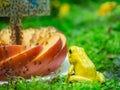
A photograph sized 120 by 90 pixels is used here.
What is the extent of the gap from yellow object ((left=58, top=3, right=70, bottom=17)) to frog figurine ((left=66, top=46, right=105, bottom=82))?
7901 millimetres

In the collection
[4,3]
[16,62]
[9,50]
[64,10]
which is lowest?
[64,10]

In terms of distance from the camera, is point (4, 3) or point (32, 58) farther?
point (4, 3)

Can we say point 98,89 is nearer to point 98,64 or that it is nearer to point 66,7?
point 98,64

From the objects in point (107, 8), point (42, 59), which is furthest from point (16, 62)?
point (107, 8)

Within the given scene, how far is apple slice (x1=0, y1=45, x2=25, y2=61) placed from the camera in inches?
304

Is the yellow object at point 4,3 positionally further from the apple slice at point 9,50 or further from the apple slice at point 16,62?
the apple slice at point 16,62

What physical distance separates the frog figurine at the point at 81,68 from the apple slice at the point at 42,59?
36 centimetres

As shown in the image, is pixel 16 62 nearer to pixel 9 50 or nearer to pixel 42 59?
pixel 9 50

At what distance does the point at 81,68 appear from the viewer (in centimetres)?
750

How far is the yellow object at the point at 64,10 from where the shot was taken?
15656mm

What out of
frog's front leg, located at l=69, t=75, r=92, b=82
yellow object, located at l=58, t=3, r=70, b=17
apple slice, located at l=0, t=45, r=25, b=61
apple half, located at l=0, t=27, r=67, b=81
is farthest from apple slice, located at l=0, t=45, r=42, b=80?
yellow object, located at l=58, t=3, r=70, b=17

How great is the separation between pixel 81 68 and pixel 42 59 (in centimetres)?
56

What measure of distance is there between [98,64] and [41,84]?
2.48 metres

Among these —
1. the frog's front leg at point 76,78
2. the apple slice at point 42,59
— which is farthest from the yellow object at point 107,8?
the frog's front leg at point 76,78
